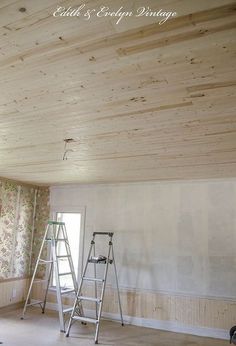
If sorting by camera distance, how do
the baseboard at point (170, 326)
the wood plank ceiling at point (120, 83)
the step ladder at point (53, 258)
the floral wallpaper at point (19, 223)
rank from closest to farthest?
the wood plank ceiling at point (120, 83), the baseboard at point (170, 326), the step ladder at point (53, 258), the floral wallpaper at point (19, 223)

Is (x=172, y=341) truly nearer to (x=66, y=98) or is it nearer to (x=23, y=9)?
(x=66, y=98)

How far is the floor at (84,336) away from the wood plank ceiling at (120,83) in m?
2.63

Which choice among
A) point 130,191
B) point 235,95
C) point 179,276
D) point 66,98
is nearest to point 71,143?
point 66,98

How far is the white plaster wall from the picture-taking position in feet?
15.7

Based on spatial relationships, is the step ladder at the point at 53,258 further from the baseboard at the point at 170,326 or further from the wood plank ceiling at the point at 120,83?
the wood plank ceiling at the point at 120,83

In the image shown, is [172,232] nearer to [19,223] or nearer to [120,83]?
[19,223]

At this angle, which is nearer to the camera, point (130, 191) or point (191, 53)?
point (191, 53)

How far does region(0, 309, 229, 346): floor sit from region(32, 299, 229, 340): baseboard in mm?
118

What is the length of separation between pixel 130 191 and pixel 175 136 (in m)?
2.77

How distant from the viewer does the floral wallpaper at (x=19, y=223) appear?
18.9ft

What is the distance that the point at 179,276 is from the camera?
498 centimetres

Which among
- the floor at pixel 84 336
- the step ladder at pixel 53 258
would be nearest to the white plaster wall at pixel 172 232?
the step ladder at pixel 53 258

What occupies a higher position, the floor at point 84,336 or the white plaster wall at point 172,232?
the white plaster wall at point 172,232

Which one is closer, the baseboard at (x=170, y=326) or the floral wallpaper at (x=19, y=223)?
the baseboard at (x=170, y=326)
